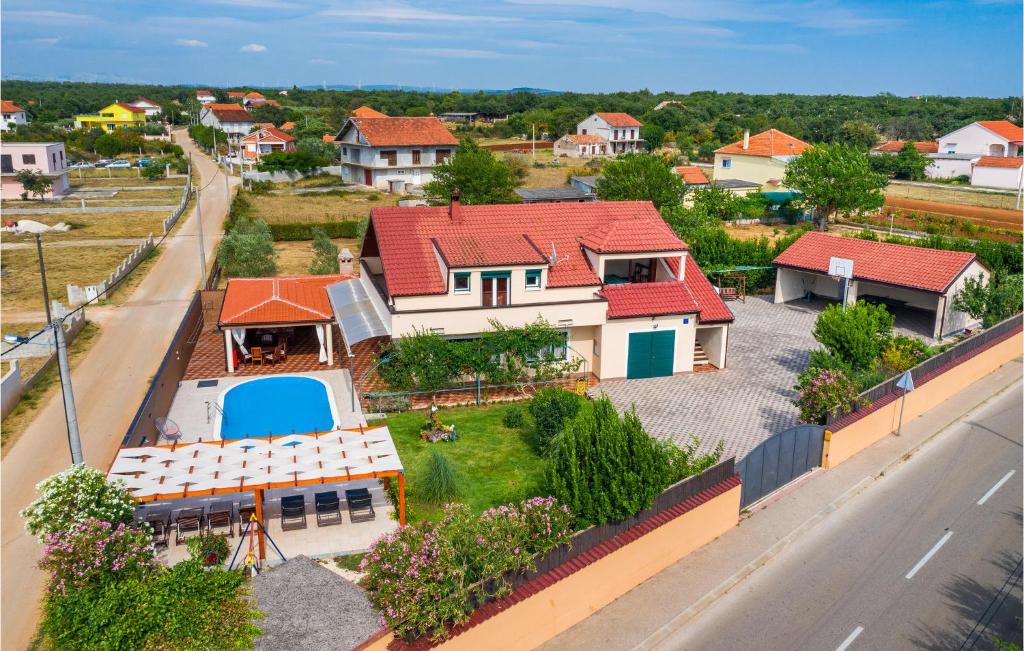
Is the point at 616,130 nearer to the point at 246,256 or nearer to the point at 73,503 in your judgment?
the point at 246,256

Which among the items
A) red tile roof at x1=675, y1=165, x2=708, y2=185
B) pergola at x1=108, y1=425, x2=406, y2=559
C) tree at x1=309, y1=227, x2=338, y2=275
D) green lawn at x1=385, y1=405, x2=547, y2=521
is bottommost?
green lawn at x1=385, y1=405, x2=547, y2=521

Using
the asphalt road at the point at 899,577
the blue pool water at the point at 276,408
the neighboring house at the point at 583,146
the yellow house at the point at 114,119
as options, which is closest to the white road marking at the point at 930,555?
the asphalt road at the point at 899,577

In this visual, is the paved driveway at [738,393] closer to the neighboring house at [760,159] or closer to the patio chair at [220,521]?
the patio chair at [220,521]

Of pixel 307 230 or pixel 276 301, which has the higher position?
pixel 276 301

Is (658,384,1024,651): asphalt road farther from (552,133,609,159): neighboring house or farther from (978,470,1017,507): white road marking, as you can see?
(552,133,609,159): neighboring house

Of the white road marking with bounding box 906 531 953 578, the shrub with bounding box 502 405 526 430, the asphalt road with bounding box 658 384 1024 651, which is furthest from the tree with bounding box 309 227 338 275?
the white road marking with bounding box 906 531 953 578

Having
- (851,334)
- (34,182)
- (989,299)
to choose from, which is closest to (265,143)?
(34,182)

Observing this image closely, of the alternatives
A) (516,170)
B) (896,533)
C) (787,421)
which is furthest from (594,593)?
(516,170)
